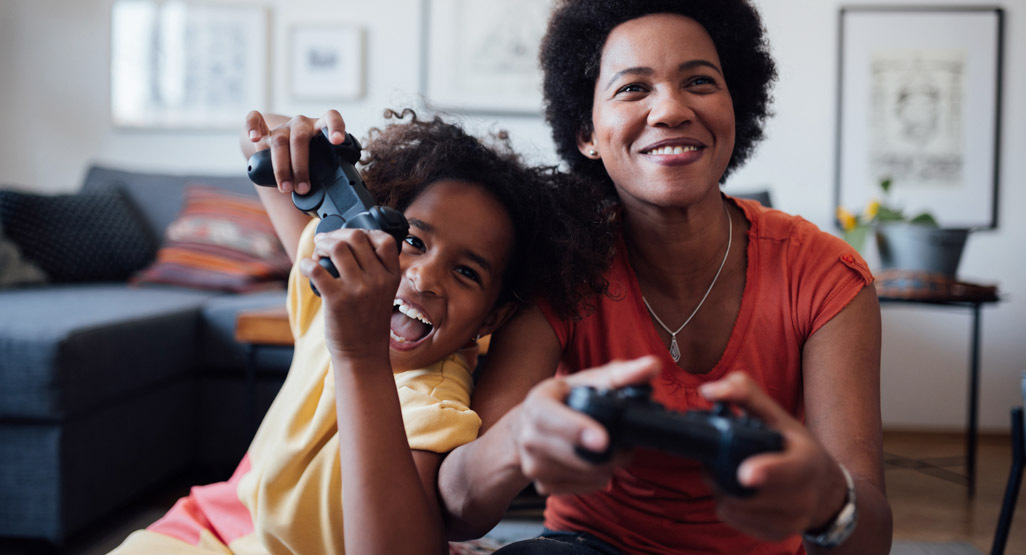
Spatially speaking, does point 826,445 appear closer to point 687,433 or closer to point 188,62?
point 687,433

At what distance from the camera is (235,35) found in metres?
3.29

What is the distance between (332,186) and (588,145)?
47 centimetres

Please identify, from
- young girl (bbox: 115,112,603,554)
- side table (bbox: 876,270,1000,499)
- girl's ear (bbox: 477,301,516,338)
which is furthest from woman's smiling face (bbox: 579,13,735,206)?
side table (bbox: 876,270,1000,499)

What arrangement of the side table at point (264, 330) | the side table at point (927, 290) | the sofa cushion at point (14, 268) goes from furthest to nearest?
the sofa cushion at point (14, 268), the side table at point (927, 290), the side table at point (264, 330)

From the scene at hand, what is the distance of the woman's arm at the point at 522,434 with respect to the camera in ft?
1.61

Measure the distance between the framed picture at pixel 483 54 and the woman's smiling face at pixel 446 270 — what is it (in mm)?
2374

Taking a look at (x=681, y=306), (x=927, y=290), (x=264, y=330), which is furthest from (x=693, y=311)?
(x=927, y=290)

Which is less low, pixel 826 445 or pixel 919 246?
pixel 919 246

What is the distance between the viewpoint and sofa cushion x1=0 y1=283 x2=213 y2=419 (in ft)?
5.61

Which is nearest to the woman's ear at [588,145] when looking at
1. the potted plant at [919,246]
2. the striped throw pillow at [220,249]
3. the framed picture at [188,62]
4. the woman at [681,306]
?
the woman at [681,306]

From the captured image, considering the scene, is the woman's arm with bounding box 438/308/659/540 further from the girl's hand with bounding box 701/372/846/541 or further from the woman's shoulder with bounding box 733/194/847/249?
the woman's shoulder with bounding box 733/194/847/249

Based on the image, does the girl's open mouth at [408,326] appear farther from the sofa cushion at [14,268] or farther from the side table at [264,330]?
the sofa cushion at [14,268]

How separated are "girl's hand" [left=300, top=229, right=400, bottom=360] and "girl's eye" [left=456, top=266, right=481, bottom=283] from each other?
0.78 ft

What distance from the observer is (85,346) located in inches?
69.9
